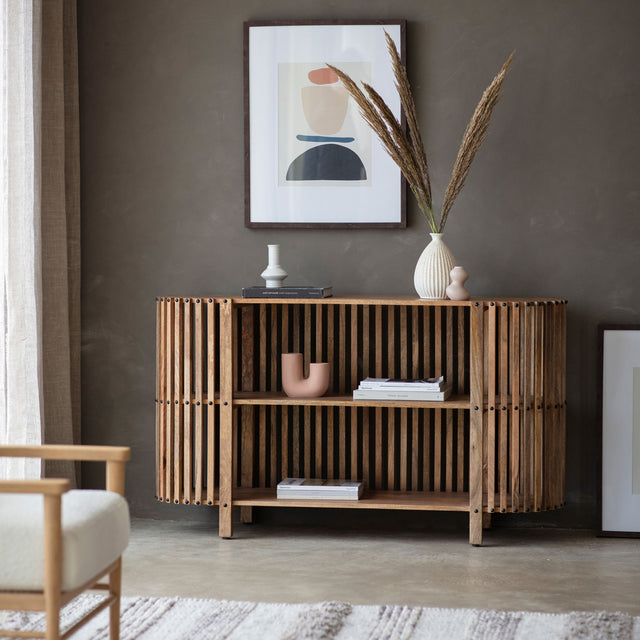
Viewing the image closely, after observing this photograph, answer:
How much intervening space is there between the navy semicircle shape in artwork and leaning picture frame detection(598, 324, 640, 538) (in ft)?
3.77

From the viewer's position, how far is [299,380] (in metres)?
3.51

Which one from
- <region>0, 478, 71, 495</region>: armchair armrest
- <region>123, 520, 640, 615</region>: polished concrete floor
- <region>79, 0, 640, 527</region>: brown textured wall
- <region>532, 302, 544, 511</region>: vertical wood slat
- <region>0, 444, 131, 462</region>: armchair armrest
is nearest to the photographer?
<region>0, 478, 71, 495</region>: armchair armrest

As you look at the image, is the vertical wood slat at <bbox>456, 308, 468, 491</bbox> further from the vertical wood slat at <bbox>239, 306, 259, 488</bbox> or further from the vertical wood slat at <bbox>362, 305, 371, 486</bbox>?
the vertical wood slat at <bbox>239, 306, 259, 488</bbox>

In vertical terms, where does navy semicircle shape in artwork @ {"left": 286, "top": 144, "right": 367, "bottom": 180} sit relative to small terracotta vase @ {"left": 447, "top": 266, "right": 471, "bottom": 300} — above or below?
above

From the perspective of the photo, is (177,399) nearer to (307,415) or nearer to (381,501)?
(307,415)

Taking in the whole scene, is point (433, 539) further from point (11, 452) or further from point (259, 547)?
point (11, 452)

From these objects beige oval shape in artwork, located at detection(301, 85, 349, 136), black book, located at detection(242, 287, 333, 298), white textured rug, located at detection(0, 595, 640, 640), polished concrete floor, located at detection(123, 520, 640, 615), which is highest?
beige oval shape in artwork, located at detection(301, 85, 349, 136)

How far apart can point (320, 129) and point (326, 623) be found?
2.00 meters

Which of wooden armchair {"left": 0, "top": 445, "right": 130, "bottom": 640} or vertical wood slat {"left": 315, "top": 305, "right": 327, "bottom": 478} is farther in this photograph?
vertical wood slat {"left": 315, "top": 305, "right": 327, "bottom": 478}

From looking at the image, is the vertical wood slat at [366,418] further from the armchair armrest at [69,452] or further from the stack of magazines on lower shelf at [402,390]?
the armchair armrest at [69,452]

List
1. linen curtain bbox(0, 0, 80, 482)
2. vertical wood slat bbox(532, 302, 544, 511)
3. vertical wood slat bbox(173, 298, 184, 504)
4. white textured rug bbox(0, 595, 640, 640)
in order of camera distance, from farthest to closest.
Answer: vertical wood slat bbox(173, 298, 184, 504) → vertical wood slat bbox(532, 302, 544, 511) → linen curtain bbox(0, 0, 80, 482) → white textured rug bbox(0, 595, 640, 640)

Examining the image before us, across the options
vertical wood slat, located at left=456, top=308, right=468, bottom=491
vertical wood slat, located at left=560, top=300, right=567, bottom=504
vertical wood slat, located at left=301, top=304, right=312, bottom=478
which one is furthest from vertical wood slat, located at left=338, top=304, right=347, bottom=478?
vertical wood slat, located at left=560, top=300, right=567, bottom=504

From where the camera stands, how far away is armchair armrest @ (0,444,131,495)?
7.43 feet

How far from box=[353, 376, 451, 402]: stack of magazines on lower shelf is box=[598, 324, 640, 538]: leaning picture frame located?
0.67 metres
